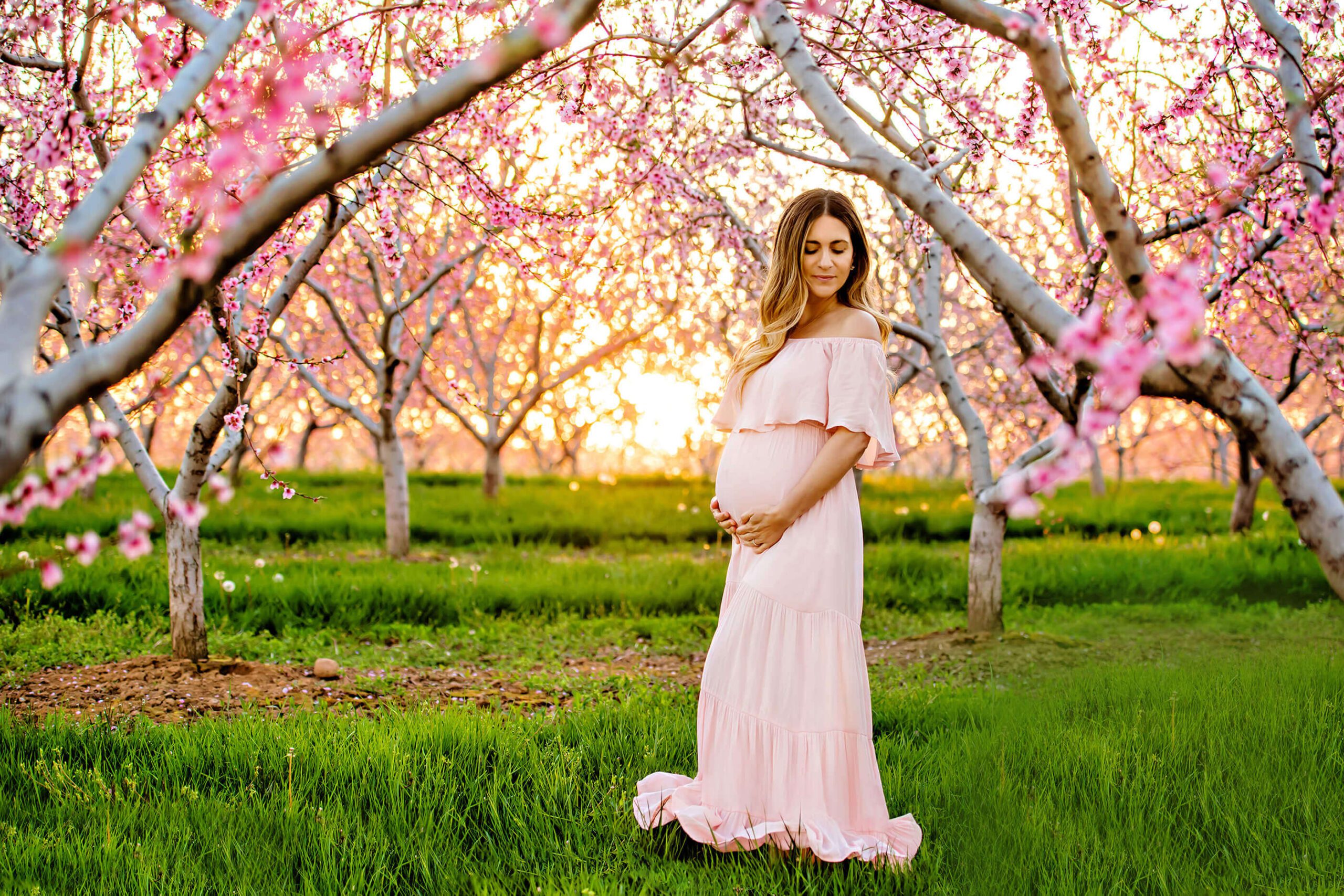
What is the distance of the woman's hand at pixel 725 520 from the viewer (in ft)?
9.15

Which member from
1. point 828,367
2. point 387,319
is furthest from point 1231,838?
point 387,319

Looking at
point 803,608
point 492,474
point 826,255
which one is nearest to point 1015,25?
point 826,255

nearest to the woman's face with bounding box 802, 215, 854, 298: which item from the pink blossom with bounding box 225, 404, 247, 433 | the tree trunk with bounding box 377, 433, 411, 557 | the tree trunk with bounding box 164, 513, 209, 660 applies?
the pink blossom with bounding box 225, 404, 247, 433

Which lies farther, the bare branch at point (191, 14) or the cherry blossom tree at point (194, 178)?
the bare branch at point (191, 14)

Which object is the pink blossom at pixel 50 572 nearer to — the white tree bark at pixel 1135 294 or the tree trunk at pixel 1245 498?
the white tree bark at pixel 1135 294

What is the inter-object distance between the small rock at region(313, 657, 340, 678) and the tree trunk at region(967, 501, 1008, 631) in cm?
383

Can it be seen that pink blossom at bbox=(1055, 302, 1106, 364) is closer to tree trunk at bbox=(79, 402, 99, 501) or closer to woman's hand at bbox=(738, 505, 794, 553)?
woman's hand at bbox=(738, 505, 794, 553)

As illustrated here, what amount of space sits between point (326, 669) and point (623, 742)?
2.13 metres

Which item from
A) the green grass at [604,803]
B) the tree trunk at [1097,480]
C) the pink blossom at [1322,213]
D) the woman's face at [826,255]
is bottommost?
the green grass at [604,803]

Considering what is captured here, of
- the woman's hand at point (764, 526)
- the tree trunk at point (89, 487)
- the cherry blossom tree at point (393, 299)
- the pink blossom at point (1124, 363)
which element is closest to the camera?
the pink blossom at point (1124, 363)

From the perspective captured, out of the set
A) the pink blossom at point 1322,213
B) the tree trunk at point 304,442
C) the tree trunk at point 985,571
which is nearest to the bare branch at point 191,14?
the pink blossom at point 1322,213

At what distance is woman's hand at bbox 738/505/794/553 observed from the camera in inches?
104

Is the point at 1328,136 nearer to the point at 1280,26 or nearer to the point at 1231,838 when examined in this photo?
the point at 1280,26

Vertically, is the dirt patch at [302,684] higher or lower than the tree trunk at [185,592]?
lower
